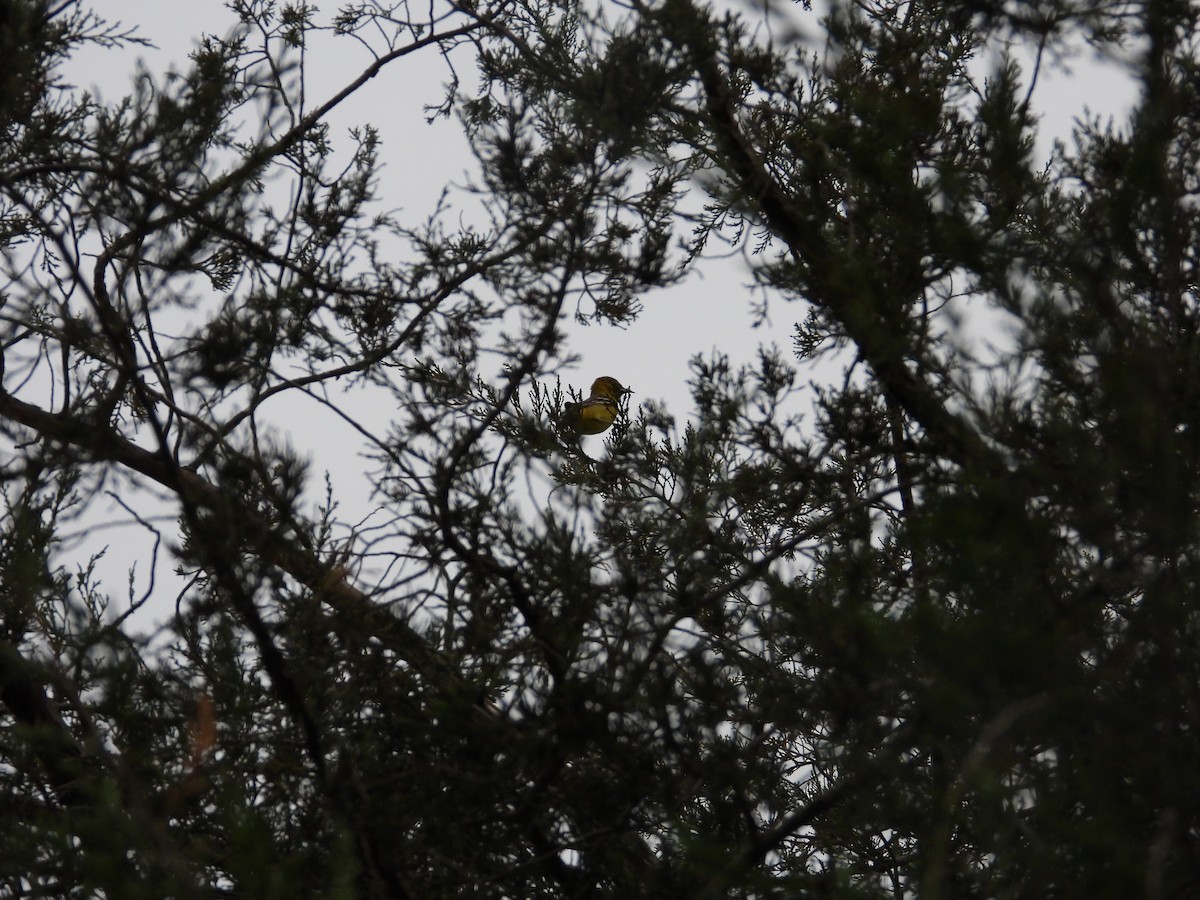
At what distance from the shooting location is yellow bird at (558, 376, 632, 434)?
4.64 metres

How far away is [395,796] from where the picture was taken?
2.92 meters

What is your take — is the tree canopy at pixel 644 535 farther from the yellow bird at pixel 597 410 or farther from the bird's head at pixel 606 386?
the bird's head at pixel 606 386

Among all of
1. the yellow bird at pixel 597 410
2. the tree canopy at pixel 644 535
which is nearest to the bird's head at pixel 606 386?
the yellow bird at pixel 597 410

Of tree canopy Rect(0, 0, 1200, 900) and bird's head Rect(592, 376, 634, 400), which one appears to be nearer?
tree canopy Rect(0, 0, 1200, 900)

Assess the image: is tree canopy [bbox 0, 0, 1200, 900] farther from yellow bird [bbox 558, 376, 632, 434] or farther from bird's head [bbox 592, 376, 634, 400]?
bird's head [bbox 592, 376, 634, 400]

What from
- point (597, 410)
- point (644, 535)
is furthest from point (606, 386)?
point (644, 535)

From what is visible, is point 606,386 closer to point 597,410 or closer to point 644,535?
point 597,410

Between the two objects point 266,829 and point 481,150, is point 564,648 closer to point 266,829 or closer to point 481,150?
point 266,829

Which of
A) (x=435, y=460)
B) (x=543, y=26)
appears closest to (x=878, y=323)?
(x=435, y=460)

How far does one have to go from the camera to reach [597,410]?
7359 mm

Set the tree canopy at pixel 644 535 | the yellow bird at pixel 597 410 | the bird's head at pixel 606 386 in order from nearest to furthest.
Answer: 1. the tree canopy at pixel 644 535
2. the yellow bird at pixel 597 410
3. the bird's head at pixel 606 386

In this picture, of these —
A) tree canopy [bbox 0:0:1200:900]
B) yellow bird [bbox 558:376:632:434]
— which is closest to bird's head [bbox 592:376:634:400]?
yellow bird [bbox 558:376:632:434]

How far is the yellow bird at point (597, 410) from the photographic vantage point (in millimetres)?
4645

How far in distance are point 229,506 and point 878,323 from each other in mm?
1584
